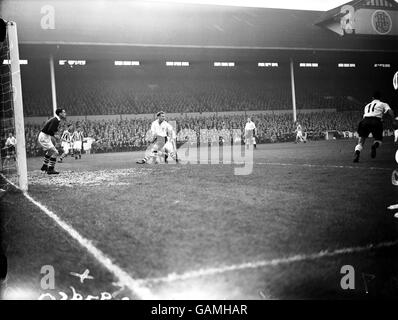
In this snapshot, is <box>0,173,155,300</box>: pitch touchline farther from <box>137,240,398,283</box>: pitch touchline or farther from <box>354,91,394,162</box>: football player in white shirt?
<box>354,91,394,162</box>: football player in white shirt

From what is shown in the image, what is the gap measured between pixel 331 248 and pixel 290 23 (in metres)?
28.0

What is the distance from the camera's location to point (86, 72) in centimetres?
2620

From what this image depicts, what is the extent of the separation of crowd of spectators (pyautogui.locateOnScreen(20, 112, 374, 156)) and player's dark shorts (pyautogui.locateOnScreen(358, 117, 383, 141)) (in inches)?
532

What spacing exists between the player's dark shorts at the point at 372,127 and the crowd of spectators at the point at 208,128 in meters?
13.5

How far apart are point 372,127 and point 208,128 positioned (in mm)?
15809

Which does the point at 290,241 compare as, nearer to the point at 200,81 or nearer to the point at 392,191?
the point at 392,191

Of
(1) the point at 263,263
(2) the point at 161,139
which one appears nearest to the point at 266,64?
(2) the point at 161,139

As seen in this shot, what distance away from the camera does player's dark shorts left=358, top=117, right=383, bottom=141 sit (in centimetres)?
810

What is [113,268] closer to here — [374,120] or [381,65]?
Answer: [374,120]

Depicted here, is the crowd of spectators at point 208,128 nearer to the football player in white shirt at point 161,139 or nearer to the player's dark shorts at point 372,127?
the football player in white shirt at point 161,139

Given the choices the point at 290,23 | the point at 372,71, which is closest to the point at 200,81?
the point at 290,23

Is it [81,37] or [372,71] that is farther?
[372,71]

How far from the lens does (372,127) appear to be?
813 cm

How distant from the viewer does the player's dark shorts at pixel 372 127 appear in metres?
8.10
